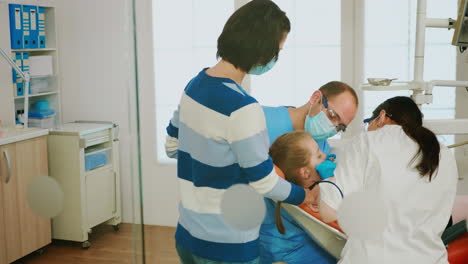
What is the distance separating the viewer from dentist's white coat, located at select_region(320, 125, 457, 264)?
99 cm

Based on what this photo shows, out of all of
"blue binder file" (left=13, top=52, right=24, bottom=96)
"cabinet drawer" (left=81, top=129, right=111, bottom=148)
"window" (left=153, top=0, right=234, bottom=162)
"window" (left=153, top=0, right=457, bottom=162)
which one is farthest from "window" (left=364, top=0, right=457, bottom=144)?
"blue binder file" (left=13, top=52, right=24, bottom=96)

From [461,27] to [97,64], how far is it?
779mm

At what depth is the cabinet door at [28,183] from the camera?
1171mm

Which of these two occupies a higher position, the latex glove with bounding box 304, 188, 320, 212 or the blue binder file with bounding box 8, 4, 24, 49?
the blue binder file with bounding box 8, 4, 24, 49

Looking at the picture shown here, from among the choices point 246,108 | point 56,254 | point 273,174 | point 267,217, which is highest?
point 246,108

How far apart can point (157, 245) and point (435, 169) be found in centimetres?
58

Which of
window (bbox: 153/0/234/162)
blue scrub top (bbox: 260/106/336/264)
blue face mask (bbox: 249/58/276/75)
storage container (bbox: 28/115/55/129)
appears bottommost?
blue scrub top (bbox: 260/106/336/264)

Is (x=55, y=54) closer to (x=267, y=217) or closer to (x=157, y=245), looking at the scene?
(x=157, y=245)

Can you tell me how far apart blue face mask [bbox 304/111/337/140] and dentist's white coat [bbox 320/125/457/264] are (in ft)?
0.16

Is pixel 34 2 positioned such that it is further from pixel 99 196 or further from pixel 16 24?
pixel 99 196

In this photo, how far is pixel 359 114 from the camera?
3.38 feet

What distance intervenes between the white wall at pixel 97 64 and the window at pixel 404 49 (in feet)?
1.59

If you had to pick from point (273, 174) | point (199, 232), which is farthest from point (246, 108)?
point (199, 232)

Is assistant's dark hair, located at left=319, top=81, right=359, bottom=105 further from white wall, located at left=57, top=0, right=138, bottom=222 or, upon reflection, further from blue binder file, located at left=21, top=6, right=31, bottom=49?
blue binder file, located at left=21, top=6, right=31, bottom=49
